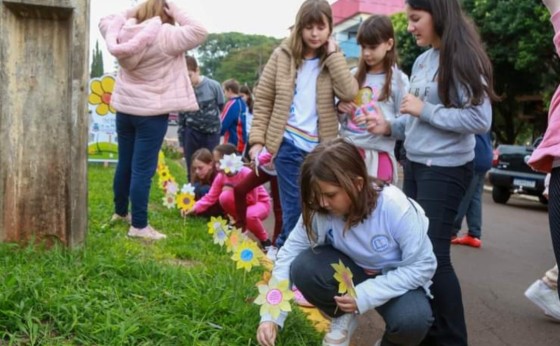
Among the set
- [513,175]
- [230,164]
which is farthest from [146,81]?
[513,175]

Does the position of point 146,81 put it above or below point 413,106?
below

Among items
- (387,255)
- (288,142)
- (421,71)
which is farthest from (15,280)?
(421,71)

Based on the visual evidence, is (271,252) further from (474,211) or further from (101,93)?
(101,93)

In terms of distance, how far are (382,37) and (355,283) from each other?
5.37ft

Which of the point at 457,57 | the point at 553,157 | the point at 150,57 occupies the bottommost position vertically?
the point at 150,57

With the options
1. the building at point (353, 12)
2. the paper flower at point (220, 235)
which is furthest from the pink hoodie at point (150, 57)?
the building at point (353, 12)

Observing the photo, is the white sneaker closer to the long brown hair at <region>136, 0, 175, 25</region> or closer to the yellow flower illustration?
the long brown hair at <region>136, 0, 175, 25</region>

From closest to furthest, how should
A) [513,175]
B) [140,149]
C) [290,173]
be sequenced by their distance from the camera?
[290,173] < [140,149] < [513,175]

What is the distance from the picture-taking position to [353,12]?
5350 centimetres

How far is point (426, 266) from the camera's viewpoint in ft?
8.51

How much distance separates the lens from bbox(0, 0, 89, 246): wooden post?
3.36m

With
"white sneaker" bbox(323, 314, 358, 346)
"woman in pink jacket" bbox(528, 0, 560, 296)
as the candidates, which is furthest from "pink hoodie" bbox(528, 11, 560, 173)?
"white sneaker" bbox(323, 314, 358, 346)

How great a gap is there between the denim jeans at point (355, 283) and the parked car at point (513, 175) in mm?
9259

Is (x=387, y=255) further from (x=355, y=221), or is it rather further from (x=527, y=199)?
(x=527, y=199)
